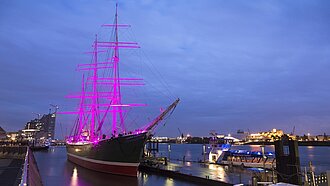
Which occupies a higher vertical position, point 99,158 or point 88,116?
point 88,116

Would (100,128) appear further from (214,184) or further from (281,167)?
(281,167)

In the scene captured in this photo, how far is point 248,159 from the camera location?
116 ft

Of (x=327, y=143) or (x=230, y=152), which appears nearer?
(x=230, y=152)

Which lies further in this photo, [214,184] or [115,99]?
[115,99]

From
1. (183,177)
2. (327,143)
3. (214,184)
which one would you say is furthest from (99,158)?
(327,143)

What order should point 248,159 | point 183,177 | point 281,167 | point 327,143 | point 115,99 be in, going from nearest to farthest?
point 281,167 → point 183,177 → point 248,159 → point 115,99 → point 327,143

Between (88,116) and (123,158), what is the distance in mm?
27516

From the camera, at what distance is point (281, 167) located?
14.2m

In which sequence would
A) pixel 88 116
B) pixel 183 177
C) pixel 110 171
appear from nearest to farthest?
pixel 183 177, pixel 110 171, pixel 88 116

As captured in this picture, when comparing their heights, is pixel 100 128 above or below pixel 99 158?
above

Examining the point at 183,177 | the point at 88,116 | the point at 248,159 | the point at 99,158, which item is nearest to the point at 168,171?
the point at 183,177

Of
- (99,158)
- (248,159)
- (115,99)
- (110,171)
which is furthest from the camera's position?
(115,99)

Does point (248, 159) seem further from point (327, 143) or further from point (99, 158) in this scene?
point (327, 143)

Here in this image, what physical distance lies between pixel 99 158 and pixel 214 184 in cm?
1753
